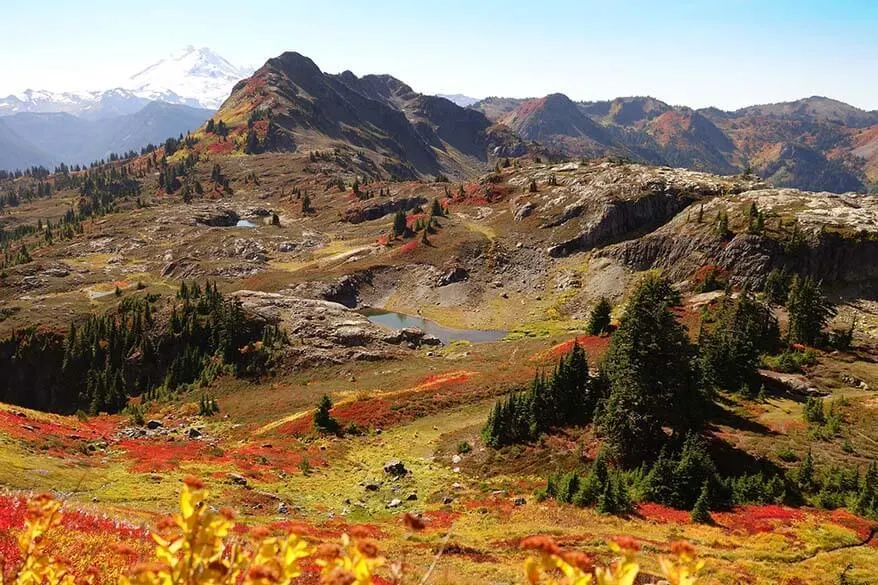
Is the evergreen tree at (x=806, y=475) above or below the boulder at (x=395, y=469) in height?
above

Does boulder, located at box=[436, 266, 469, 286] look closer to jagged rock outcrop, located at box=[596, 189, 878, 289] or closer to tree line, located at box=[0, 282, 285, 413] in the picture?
jagged rock outcrop, located at box=[596, 189, 878, 289]

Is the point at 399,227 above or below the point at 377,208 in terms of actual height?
below

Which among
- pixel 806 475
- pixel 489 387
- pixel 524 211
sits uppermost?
pixel 524 211

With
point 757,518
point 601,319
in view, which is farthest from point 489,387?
point 757,518

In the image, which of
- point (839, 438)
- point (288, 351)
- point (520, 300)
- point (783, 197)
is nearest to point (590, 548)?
point (839, 438)

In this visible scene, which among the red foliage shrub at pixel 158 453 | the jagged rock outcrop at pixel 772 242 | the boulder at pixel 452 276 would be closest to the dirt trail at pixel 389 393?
the red foliage shrub at pixel 158 453

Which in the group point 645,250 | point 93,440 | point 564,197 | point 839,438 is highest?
point 564,197

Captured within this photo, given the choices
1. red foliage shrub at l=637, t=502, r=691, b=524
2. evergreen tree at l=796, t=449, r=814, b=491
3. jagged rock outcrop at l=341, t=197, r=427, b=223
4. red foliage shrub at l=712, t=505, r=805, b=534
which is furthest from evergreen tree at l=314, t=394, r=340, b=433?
jagged rock outcrop at l=341, t=197, r=427, b=223

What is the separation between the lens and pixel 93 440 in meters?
45.4

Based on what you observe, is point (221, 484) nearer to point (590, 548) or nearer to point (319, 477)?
point (319, 477)

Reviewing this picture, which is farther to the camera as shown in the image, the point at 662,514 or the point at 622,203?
the point at 622,203

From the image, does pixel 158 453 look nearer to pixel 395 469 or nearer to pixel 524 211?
pixel 395 469

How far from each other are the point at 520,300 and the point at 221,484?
286 feet

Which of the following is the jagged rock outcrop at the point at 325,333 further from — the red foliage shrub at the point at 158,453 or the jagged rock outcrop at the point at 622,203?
the jagged rock outcrop at the point at 622,203
